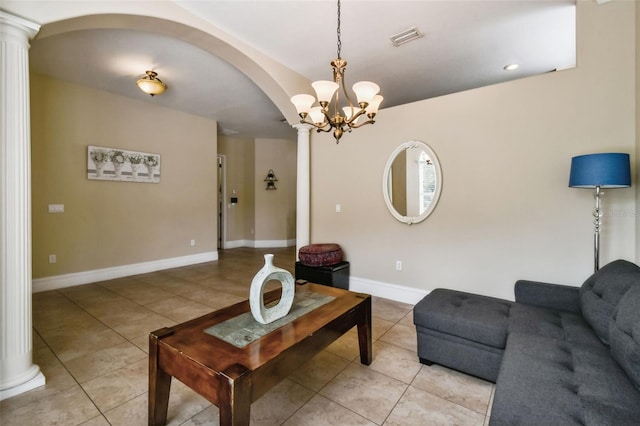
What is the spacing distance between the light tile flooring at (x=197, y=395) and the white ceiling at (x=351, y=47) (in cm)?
250

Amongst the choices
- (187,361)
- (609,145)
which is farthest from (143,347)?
(609,145)

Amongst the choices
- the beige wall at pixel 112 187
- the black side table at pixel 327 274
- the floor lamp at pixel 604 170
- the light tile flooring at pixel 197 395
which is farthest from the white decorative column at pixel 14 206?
the floor lamp at pixel 604 170

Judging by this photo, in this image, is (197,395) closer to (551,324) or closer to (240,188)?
(551,324)

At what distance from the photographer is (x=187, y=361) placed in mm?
1316

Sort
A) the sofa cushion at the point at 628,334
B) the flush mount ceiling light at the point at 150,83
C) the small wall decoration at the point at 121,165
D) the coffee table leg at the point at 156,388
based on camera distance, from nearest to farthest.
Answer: the sofa cushion at the point at 628,334
the coffee table leg at the point at 156,388
the flush mount ceiling light at the point at 150,83
the small wall decoration at the point at 121,165

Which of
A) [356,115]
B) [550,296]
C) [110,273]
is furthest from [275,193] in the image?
[550,296]

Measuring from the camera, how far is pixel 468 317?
2.05 meters

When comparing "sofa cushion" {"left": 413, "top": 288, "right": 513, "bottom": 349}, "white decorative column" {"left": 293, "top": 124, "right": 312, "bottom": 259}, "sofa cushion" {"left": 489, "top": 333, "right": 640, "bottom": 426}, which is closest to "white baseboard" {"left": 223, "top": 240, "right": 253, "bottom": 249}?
"white decorative column" {"left": 293, "top": 124, "right": 312, "bottom": 259}

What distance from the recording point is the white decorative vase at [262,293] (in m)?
1.63

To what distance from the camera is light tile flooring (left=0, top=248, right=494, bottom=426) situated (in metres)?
1.68

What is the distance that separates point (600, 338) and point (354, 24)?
316cm

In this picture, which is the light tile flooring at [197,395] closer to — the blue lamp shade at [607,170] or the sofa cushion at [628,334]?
the sofa cushion at [628,334]

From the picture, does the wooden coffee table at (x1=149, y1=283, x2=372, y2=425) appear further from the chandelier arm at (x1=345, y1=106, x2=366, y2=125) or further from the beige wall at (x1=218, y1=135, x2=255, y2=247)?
the beige wall at (x1=218, y1=135, x2=255, y2=247)

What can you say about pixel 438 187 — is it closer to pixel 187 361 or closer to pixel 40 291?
pixel 187 361
